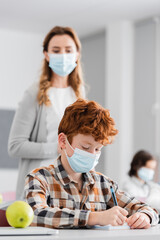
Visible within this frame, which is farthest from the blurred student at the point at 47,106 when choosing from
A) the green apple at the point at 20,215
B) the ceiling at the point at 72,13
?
the ceiling at the point at 72,13

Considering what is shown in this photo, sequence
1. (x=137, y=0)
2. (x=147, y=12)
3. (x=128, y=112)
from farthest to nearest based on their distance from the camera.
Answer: (x=128, y=112) → (x=147, y=12) → (x=137, y=0)

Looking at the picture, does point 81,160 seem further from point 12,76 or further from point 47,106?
point 12,76

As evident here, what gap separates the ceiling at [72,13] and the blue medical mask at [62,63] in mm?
2870

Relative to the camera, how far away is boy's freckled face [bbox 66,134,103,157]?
1.64 meters

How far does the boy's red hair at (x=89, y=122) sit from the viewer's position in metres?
1.61

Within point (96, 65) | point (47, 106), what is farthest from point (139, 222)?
point (96, 65)

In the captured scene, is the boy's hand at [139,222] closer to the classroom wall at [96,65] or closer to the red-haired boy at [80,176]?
the red-haired boy at [80,176]

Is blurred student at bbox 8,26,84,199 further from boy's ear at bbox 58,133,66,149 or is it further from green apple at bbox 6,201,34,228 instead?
green apple at bbox 6,201,34,228

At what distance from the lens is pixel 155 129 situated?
5574mm

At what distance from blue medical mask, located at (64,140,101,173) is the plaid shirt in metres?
0.04

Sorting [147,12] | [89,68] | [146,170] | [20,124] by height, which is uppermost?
[147,12]

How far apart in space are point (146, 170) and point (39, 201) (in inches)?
112

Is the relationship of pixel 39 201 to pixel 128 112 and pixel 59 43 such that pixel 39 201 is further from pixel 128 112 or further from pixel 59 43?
pixel 128 112

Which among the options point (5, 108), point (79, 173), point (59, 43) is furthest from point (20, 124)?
point (5, 108)
